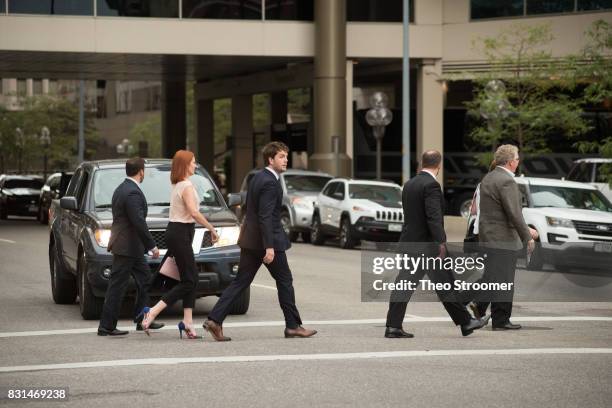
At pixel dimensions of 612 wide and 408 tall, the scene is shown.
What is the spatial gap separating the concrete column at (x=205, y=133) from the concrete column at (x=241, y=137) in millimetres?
1262

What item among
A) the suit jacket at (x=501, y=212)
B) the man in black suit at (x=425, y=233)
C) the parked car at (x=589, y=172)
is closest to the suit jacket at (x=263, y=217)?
the man in black suit at (x=425, y=233)

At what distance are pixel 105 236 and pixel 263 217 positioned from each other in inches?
112

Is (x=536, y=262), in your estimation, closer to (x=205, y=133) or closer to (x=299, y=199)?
(x=299, y=199)

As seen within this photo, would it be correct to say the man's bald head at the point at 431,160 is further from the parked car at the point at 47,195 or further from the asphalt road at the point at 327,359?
the parked car at the point at 47,195

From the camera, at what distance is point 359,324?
44.9 ft

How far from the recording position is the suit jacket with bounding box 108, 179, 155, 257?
41.5 ft

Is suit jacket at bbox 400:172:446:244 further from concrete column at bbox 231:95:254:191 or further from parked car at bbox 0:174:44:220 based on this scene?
concrete column at bbox 231:95:254:191

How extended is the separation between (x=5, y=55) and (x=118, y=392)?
34.0 metres

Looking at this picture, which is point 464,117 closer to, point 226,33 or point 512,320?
point 226,33

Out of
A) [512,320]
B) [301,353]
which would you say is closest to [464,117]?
[512,320]

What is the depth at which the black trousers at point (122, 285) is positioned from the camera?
12.7 m

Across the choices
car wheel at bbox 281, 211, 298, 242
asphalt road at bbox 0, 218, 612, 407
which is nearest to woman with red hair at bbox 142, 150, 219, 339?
asphalt road at bbox 0, 218, 612, 407

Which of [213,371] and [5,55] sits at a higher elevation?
[5,55]

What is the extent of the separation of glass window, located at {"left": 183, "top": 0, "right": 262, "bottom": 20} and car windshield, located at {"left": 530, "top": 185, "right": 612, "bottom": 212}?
2024 centimetres
